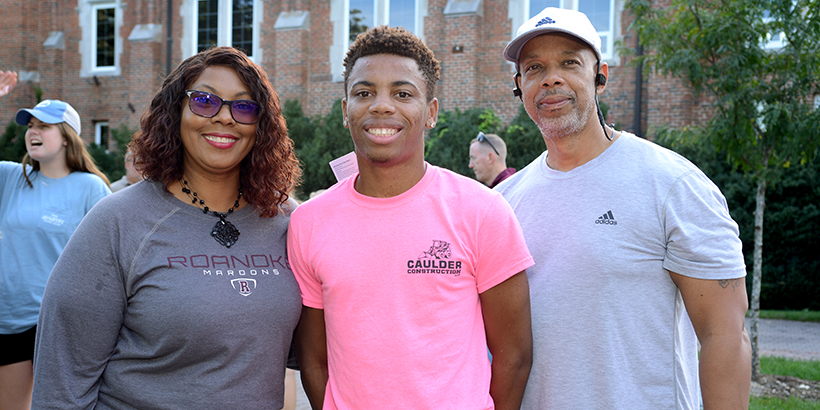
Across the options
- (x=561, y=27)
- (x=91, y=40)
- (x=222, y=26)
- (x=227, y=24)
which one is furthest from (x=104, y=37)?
(x=561, y=27)

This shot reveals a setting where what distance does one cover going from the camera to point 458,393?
2162 millimetres

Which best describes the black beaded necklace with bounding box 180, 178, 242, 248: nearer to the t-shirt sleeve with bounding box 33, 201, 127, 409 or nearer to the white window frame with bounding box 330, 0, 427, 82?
the t-shirt sleeve with bounding box 33, 201, 127, 409

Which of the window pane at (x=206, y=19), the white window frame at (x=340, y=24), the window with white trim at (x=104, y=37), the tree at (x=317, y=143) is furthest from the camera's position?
the window with white trim at (x=104, y=37)

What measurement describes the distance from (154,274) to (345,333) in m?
0.70

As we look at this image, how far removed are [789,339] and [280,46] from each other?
14.1 meters

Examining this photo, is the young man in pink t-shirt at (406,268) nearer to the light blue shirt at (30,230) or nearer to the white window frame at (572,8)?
the light blue shirt at (30,230)

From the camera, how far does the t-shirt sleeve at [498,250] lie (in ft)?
7.27

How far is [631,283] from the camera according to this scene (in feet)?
7.48

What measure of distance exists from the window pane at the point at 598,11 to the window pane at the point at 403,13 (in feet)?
14.4

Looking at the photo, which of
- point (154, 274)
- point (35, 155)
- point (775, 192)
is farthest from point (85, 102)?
point (154, 274)

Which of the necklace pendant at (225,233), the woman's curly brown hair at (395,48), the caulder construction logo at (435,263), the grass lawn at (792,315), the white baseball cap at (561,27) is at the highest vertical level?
the white baseball cap at (561,27)

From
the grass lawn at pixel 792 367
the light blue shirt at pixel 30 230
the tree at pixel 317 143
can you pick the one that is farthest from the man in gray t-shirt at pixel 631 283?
the tree at pixel 317 143

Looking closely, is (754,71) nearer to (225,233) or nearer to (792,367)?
(792,367)

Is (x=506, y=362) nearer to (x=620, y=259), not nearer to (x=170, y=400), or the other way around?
(x=620, y=259)
